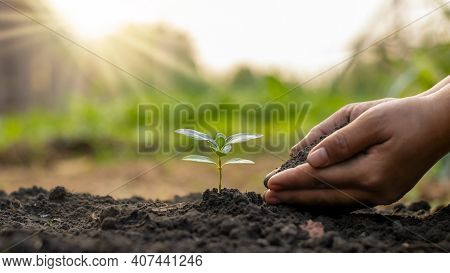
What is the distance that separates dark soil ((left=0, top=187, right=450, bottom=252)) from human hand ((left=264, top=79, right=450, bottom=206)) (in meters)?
0.08

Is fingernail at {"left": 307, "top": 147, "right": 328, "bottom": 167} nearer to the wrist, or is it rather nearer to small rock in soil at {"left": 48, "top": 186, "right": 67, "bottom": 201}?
the wrist

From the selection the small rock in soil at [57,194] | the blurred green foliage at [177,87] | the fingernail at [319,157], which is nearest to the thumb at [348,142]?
the fingernail at [319,157]

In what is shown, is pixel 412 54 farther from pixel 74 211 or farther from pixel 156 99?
pixel 156 99

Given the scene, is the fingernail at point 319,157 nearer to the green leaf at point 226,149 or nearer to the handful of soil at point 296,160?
the handful of soil at point 296,160

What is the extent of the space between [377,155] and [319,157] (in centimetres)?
14

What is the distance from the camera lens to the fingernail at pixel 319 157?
4.18 ft

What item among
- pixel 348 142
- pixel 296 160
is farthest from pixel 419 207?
pixel 348 142

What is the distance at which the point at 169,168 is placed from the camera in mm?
4230

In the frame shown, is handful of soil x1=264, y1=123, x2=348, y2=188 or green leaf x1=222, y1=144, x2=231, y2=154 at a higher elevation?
green leaf x1=222, y1=144, x2=231, y2=154

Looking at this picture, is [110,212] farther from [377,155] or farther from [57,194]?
[377,155]

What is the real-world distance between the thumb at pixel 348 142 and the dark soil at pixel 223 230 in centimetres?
16

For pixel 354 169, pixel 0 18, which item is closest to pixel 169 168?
pixel 354 169

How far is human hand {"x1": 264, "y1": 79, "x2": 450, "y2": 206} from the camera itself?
1.23 meters

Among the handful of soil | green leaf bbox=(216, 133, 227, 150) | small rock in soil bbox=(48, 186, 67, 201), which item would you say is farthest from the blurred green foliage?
small rock in soil bbox=(48, 186, 67, 201)
